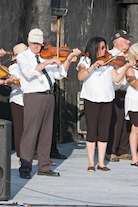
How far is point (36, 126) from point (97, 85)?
1.03 metres

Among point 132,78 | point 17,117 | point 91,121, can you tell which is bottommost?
point 17,117

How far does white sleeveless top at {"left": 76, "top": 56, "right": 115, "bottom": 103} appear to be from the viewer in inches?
220

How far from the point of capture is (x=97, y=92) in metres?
5.60

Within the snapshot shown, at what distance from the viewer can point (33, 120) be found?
17.1ft

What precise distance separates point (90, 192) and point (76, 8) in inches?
197

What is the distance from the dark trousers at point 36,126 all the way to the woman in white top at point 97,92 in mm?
605

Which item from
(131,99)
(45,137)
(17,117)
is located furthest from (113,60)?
(17,117)

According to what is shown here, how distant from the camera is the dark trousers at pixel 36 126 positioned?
5.19 meters

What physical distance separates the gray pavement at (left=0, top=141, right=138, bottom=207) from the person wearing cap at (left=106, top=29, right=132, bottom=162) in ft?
1.09

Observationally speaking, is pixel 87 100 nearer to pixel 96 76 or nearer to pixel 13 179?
pixel 96 76

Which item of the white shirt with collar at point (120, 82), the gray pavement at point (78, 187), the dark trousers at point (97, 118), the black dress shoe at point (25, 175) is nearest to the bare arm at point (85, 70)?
the dark trousers at point (97, 118)

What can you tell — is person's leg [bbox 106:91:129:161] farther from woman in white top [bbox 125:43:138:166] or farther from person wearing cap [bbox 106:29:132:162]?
woman in white top [bbox 125:43:138:166]

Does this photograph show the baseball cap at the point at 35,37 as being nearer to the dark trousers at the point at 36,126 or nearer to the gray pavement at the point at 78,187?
the dark trousers at the point at 36,126

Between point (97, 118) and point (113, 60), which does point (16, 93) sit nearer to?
point (97, 118)
